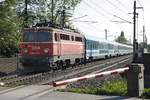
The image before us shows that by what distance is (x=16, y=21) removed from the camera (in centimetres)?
4316

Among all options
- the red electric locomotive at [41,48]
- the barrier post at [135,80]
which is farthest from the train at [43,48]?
the barrier post at [135,80]

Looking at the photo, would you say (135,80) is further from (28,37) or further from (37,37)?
(28,37)

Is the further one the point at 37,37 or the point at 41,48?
the point at 37,37

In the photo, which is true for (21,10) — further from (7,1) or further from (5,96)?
(5,96)

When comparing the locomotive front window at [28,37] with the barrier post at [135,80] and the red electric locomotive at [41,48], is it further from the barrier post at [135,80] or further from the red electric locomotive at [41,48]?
the barrier post at [135,80]

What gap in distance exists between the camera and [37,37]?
27.8 metres

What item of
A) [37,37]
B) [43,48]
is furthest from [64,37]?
[43,48]

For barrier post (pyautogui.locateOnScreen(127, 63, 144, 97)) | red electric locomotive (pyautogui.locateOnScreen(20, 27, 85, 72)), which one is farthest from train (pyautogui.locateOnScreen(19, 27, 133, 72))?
barrier post (pyautogui.locateOnScreen(127, 63, 144, 97))

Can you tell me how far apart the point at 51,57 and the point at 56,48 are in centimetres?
100

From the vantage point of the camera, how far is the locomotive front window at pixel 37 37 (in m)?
27.5

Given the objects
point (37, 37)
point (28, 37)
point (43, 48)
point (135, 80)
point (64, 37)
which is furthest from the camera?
point (64, 37)

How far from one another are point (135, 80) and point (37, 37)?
14887mm

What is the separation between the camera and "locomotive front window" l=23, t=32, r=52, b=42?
27500 millimetres

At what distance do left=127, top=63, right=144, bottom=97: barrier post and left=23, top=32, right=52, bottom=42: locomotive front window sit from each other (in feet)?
46.5
